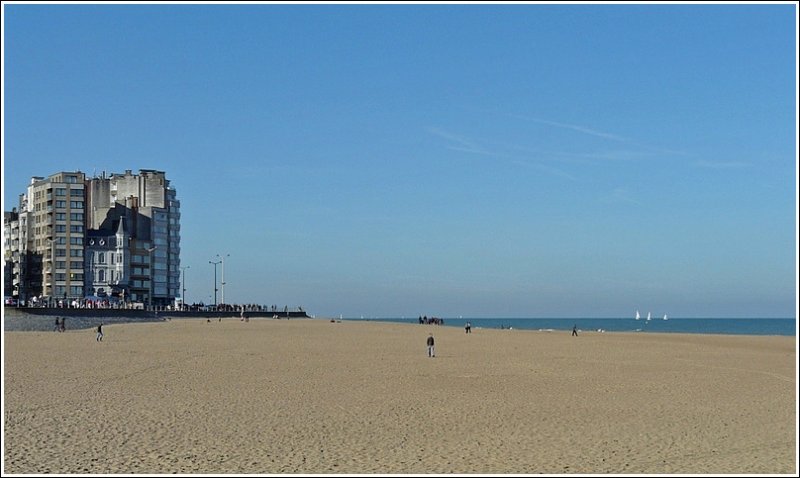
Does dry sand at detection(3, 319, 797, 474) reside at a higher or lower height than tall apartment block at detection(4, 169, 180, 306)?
lower

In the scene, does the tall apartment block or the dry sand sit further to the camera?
the tall apartment block

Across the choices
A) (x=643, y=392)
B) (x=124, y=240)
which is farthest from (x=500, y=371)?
(x=124, y=240)

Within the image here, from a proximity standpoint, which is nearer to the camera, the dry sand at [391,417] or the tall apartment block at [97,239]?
the dry sand at [391,417]

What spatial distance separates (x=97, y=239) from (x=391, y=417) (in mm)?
130774

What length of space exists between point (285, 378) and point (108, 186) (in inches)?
5274

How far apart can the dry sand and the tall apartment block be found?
110962mm

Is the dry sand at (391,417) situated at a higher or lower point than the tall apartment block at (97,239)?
lower

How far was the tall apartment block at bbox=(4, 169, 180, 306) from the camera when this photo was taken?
13900cm

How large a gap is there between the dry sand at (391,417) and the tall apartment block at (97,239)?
364 feet

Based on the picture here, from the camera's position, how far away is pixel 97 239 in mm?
141250

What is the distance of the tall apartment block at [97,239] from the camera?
13900cm

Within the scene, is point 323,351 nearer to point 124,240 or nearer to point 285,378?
point 285,378

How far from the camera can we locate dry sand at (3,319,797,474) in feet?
48.4

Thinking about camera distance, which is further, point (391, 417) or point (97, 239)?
point (97, 239)
